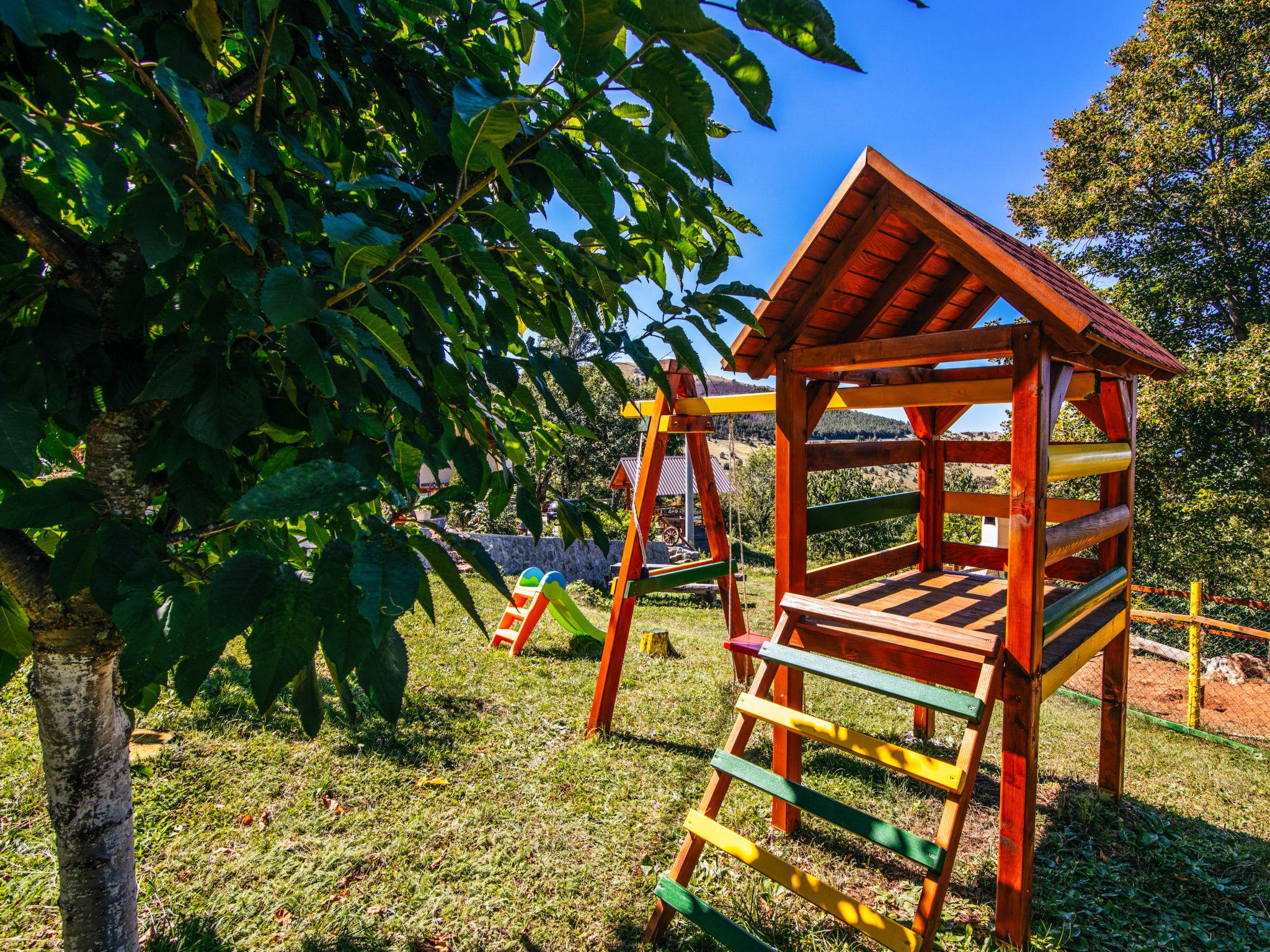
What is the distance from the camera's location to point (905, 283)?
142 inches

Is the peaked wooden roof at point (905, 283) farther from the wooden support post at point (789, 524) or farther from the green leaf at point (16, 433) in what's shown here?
the green leaf at point (16, 433)

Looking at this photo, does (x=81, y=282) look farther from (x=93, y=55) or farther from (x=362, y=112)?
(x=362, y=112)

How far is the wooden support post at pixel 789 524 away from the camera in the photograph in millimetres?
3428

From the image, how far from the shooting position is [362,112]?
6.01 feet

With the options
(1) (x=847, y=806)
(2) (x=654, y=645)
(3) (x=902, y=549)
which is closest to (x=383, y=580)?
(1) (x=847, y=806)

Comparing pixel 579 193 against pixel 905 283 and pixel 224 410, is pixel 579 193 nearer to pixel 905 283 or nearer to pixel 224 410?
pixel 224 410

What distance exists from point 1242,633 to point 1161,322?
12164 millimetres

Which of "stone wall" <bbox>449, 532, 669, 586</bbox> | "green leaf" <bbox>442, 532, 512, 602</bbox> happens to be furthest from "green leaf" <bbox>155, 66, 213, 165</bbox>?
"stone wall" <bbox>449, 532, 669, 586</bbox>

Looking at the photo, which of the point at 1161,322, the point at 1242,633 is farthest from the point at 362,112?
the point at 1161,322

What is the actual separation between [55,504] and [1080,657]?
4.29m

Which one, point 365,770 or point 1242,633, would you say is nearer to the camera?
point 365,770

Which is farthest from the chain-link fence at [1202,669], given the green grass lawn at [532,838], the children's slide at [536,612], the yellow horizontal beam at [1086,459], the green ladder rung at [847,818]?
the children's slide at [536,612]

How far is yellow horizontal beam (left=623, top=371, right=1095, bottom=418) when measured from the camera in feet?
11.0

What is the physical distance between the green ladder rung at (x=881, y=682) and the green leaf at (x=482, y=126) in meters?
2.47
